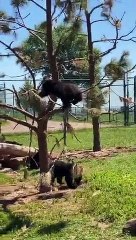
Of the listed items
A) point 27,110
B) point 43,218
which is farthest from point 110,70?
point 43,218

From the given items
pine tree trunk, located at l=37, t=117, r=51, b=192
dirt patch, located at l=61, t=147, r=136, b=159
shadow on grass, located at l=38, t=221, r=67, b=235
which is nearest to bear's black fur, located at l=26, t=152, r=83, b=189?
pine tree trunk, located at l=37, t=117, r=51, b=192

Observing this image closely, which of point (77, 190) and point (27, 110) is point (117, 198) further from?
point (27, 110)

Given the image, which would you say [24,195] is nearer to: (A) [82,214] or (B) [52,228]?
(A) [82,214]

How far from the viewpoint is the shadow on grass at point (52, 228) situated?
22.2ft

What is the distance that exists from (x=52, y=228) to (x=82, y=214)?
683mm

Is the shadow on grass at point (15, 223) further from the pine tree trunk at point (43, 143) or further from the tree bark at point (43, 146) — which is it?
the tree bark at point (43, 146)

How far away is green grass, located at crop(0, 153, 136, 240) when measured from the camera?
21.7ft

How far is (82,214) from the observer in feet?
24.5

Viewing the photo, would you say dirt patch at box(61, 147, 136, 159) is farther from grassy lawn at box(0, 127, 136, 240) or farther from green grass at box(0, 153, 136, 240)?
green grass at box(0, 153, 136, 240)

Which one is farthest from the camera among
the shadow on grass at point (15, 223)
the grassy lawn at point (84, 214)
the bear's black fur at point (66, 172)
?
the bear's black fur at point (66, 172)

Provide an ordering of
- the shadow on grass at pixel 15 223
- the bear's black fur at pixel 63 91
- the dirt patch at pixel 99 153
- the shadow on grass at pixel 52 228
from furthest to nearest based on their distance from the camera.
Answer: the dirt patch at pixel 99 153 < the bear's black fur at pixel 63 91 < the shadow on grass at pixel 15 223 < the shadow on grass at pixel 52 228

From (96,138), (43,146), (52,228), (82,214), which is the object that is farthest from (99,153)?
(52,228)

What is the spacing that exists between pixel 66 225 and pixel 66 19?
5.00 m

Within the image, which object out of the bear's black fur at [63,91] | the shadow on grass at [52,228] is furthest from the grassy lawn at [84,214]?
the bear's black fur at [63,91]
